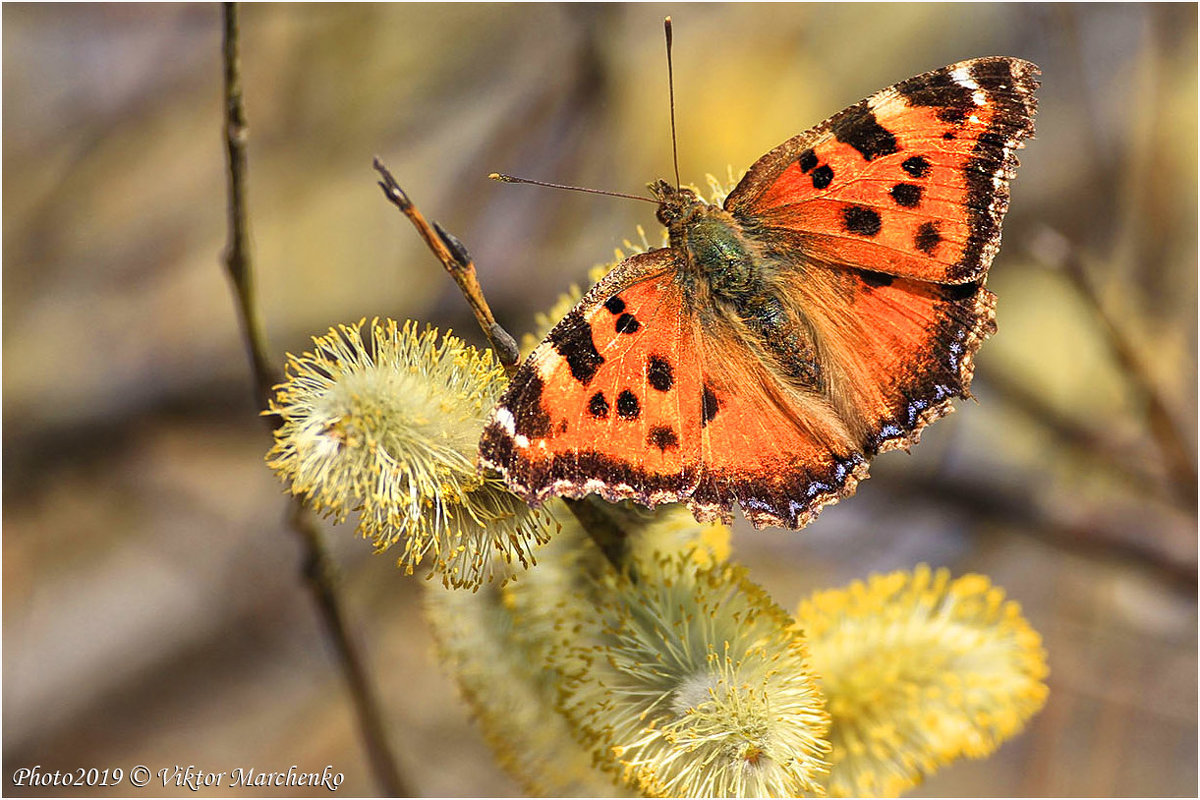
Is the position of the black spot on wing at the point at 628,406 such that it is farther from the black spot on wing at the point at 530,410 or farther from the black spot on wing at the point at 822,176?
the black spot on wing at the point at 822,176

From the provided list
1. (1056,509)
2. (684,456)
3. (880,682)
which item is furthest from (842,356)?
(1056,509)

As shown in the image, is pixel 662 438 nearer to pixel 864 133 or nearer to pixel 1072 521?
pixel 864 133

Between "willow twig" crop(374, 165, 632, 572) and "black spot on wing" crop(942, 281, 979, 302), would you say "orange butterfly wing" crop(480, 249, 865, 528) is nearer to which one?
"willow twig" crop(374, 165, 632, 572)

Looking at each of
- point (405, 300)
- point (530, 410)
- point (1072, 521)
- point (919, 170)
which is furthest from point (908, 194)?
point (405, 300)

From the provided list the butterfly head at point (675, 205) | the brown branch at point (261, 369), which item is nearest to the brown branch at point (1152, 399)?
the butterfly head at point (675, 205)

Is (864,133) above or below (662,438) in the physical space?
above
